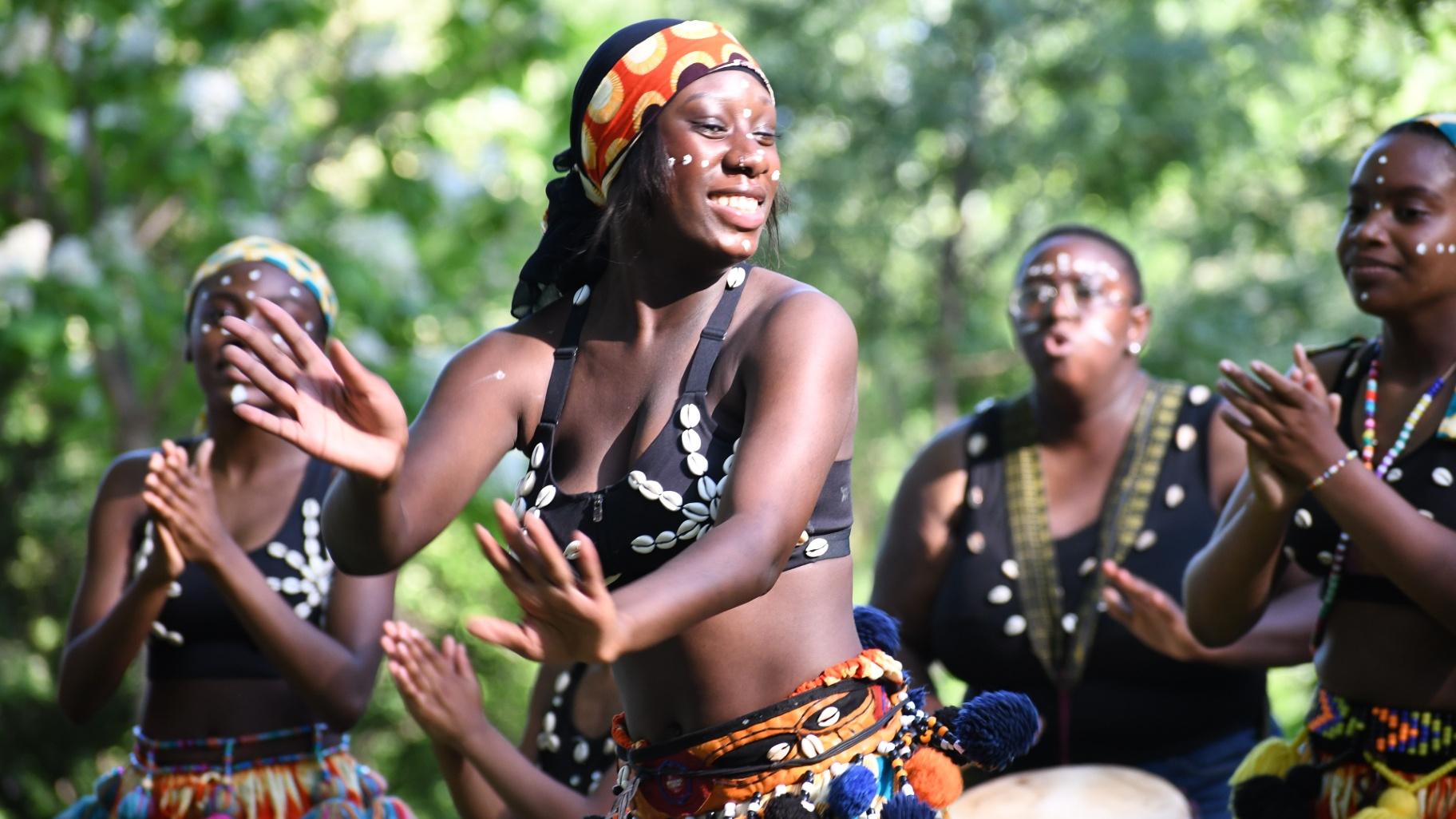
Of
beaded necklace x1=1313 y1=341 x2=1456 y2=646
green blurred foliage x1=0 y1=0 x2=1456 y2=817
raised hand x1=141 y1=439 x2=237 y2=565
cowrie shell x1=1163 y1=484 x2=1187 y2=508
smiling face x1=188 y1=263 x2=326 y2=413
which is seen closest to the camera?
beaded necklace x1=1313 y1=341 x2=1456 y2=646

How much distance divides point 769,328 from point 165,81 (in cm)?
581

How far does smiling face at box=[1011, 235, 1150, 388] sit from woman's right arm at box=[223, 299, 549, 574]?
2427 mm

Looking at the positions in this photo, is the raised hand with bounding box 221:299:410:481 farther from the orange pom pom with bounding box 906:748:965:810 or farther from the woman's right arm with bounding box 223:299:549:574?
the orange pom pom with bounding box 906:748:965:810

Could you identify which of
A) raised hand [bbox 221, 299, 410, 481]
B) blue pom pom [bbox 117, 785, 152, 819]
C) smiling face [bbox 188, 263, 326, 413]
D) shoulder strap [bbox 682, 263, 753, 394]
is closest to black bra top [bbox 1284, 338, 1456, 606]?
shoulder strap [bbox 682, 263, 753, 394]

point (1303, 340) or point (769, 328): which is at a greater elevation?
point (769, 328)

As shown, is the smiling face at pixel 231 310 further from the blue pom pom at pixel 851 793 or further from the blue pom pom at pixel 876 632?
the blue pom pom at pixel 851 793

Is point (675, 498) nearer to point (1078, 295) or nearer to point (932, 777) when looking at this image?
point (932, 777)

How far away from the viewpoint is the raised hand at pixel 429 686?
3596mm

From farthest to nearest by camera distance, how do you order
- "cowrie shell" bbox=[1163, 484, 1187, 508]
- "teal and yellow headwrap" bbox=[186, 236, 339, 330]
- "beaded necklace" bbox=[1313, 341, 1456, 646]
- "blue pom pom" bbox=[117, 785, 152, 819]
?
1. "cowrie shell" bbox=[1163, 484, 1187, 508]
2. "teal and yellow headwrap" bbox=[186, 236, 339, 330]
3. "blue pom pom" bbox=[117, 785, 152, 819]
4. "beaded necklace" bbox=[1313, 341, 1456, 646]

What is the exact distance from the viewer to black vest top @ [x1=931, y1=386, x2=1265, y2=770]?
14.7 ft

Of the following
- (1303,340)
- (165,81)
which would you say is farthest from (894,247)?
(165,81)

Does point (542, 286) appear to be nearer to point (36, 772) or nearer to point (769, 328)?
point (769, 328)

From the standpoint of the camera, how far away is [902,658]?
15.3ft

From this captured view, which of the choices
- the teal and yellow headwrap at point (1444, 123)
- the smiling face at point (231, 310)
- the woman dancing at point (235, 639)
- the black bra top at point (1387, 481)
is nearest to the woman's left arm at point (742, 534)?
the black bra top at point (1387, 481)
